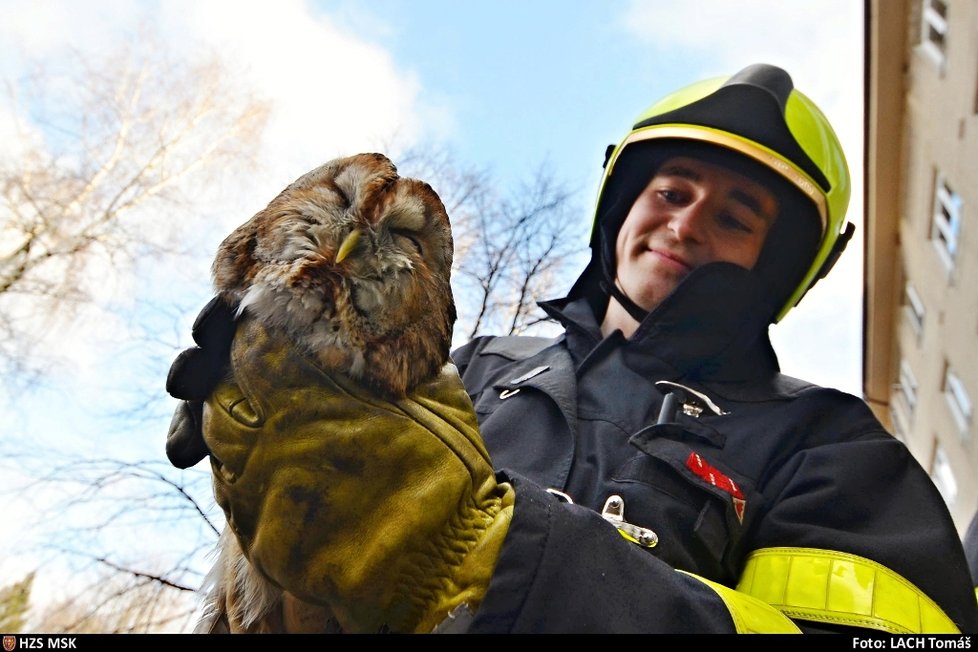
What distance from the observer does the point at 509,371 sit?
267 cm

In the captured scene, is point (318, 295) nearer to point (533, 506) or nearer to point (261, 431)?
point (261, 431)

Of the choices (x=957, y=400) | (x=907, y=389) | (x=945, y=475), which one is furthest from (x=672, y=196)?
(x=907, y=389)

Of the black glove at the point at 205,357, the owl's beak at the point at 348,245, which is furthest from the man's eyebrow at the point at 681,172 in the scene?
the black glove at the point at 205,357

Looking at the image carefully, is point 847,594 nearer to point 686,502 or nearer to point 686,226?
point 686,502

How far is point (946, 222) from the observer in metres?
13.6

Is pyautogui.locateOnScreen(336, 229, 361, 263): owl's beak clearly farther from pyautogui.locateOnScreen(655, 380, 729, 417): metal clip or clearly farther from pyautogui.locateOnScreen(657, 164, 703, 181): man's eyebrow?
pyautogui.locateOnScreen(657, 164, 703, 181): man's eyebrow

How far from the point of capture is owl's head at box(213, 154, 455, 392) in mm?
1247

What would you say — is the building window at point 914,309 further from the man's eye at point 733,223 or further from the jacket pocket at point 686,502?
the jacket pocket at point 686,502

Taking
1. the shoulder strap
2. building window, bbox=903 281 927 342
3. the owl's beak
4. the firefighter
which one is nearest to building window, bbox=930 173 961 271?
building window, bbox=903 281 927 342

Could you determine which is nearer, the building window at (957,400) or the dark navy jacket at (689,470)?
the dark navy jacket at (689,470)

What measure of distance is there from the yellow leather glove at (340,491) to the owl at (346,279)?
0.04 metres

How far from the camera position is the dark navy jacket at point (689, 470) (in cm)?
139

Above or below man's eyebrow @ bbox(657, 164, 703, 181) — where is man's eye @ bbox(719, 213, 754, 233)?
below

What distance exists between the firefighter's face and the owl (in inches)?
58.5
